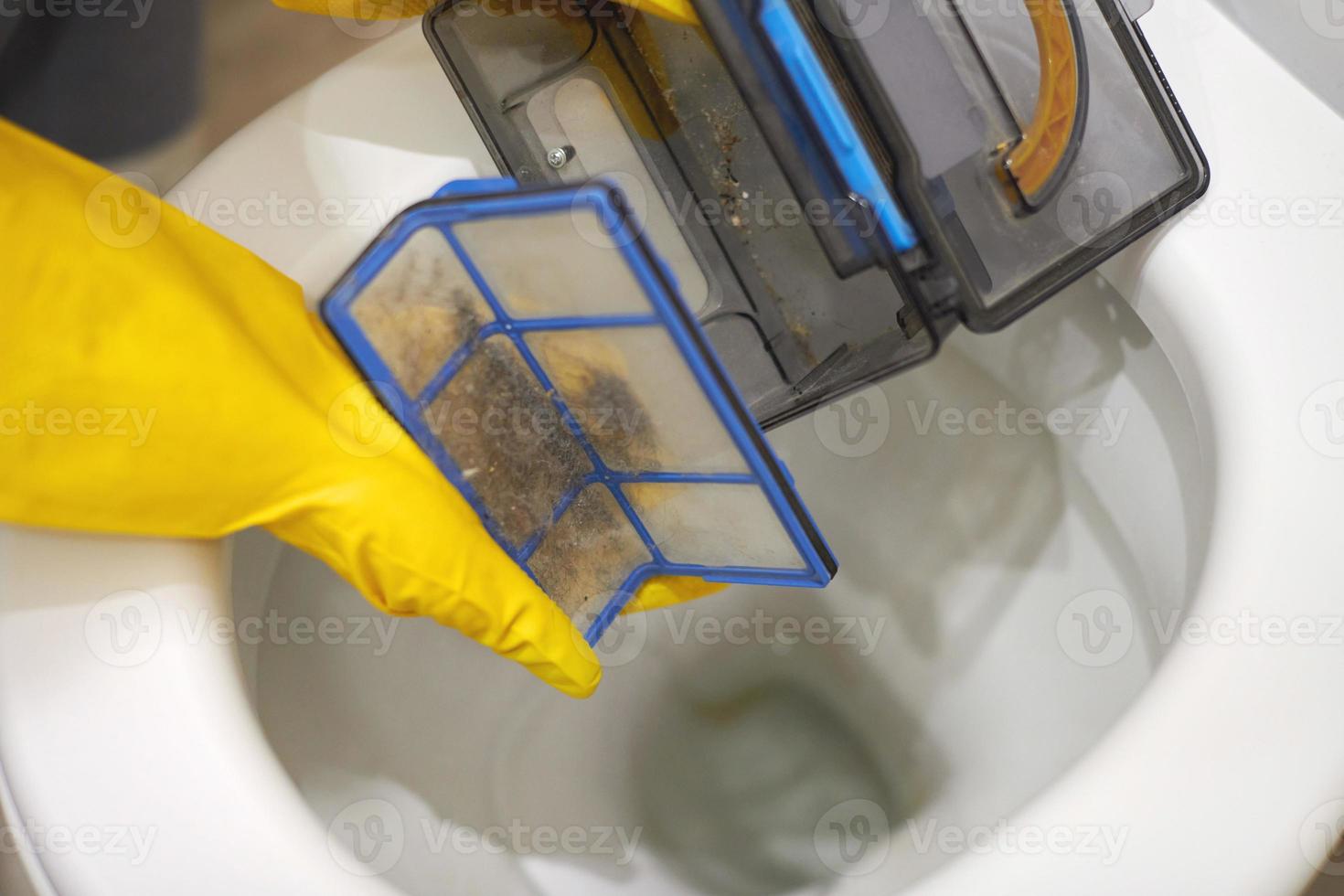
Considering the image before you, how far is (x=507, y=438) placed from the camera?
498mm

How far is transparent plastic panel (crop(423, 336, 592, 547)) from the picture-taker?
481mm

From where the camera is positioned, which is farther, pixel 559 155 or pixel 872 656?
pixel 872 656

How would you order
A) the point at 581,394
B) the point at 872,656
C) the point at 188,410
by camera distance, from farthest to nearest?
the point at 872,656
the point at 581,394
the point at 188,410

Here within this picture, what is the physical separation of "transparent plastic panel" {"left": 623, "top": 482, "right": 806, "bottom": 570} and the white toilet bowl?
147 millimetres

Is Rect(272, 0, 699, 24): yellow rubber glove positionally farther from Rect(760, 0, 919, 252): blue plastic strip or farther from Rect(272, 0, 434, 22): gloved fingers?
Rect(760, 0, 919, 252): blue plastic strip

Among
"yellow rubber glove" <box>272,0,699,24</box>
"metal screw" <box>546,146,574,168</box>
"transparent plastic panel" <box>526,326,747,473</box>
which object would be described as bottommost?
"transparent plastic panel" <box>526,326,747,473</box>

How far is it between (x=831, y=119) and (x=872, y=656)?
37 centimetres

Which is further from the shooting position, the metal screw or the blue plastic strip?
the metal screw

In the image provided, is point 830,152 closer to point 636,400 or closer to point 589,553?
point 636,400

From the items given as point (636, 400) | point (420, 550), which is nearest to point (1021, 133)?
point (636, 400)

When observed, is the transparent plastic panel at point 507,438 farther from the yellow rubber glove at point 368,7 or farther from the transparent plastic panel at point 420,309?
the yellow rubber glove at point 368,7

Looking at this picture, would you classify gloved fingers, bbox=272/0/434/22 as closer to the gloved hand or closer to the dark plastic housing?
the dark plastic housing

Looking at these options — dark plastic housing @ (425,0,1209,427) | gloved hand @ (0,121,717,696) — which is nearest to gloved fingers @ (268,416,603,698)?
gloved hand @ (0,121,717,696)

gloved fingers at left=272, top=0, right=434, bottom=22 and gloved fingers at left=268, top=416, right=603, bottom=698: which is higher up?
gloved fingers at left=272, top=0, right=434, bottom=22
